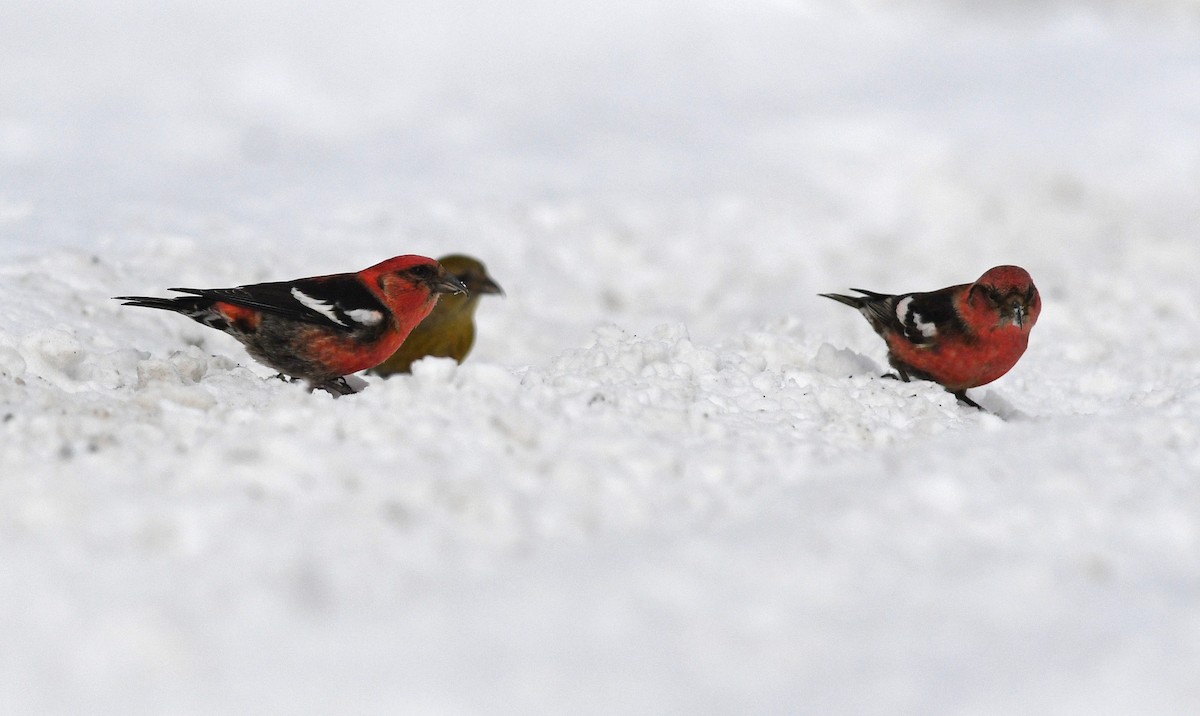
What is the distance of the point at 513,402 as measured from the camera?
376cm

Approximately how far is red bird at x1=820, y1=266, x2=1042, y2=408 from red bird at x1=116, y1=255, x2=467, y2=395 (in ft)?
6.41

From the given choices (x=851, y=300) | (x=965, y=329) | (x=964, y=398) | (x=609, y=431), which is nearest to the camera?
(x=609, y=431)

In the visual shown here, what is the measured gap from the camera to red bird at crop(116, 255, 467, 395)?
477 cm

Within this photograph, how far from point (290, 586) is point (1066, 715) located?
165 cm

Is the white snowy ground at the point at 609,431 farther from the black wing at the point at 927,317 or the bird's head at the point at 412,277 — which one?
the bird's head at the point at 412,277

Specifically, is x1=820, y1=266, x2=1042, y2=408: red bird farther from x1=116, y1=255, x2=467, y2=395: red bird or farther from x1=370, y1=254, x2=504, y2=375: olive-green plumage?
x1=370, y1=254, x2=504, y2=375: olive-green plumage

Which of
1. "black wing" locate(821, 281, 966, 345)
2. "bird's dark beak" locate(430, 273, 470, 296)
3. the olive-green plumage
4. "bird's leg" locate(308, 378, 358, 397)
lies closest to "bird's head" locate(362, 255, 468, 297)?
"bird's dark beak" locate(430, 273, 470, 296)

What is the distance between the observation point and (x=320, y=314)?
4.76 metres

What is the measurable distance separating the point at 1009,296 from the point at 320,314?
2.77 metres

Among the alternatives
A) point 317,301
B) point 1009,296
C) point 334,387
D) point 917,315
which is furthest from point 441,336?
point 1009,296

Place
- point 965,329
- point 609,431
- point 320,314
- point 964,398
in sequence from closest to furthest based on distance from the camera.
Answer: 1. point 609,431
2. point 320,314
3. point 965,329
4. point 964,398

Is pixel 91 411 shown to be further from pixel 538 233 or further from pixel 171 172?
pixel 171 172

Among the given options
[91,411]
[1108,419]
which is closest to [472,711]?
[91,411]

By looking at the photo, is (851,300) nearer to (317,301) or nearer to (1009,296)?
(1009,296)
